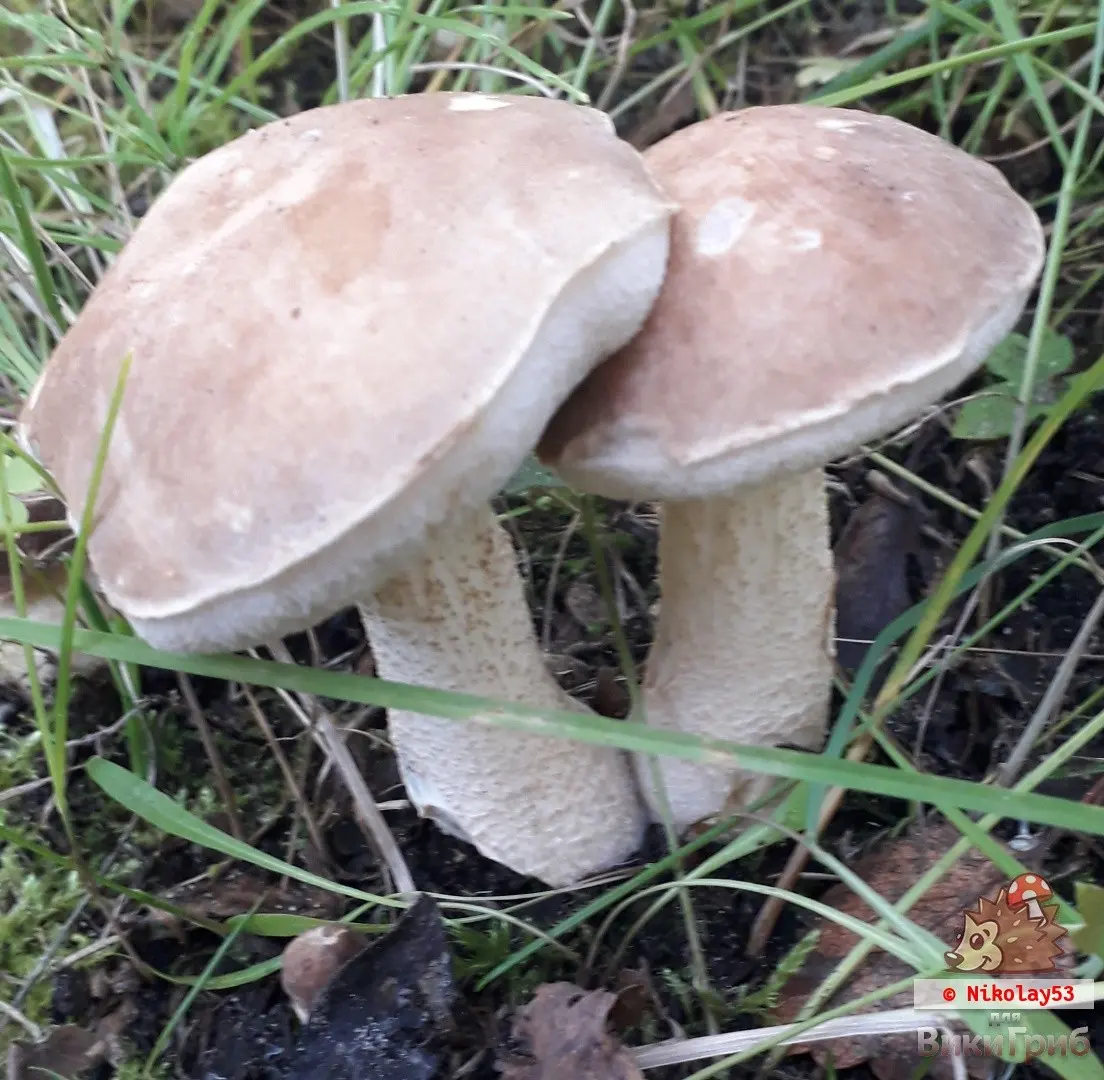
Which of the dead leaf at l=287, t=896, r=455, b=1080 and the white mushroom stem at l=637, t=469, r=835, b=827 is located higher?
the white mushroom stem at l=637, t=469, r=835, b=827

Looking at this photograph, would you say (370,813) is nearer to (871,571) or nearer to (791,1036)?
(791,1036)

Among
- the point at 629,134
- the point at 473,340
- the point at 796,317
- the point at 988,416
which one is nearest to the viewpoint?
the point at 473,340

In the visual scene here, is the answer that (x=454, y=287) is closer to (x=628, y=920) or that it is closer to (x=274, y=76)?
(x=628, y=920)

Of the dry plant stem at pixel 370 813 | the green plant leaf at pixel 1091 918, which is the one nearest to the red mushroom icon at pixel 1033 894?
the green plant leaf at pixel 1091 918

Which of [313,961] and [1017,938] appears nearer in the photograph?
[1017,938]

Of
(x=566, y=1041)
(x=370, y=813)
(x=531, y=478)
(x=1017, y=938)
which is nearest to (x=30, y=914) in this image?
(x=370, y=813)

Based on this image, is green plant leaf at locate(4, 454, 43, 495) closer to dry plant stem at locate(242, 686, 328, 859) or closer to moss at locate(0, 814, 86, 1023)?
dry plant stem at locate(242, 686, 328, 859)

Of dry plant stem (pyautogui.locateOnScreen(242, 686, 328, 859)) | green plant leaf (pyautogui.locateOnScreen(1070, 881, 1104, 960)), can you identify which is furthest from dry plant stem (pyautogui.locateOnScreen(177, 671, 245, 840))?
green plant leaf (pyautogui.locateOnScreen(1070, 881, 1104, 960))
